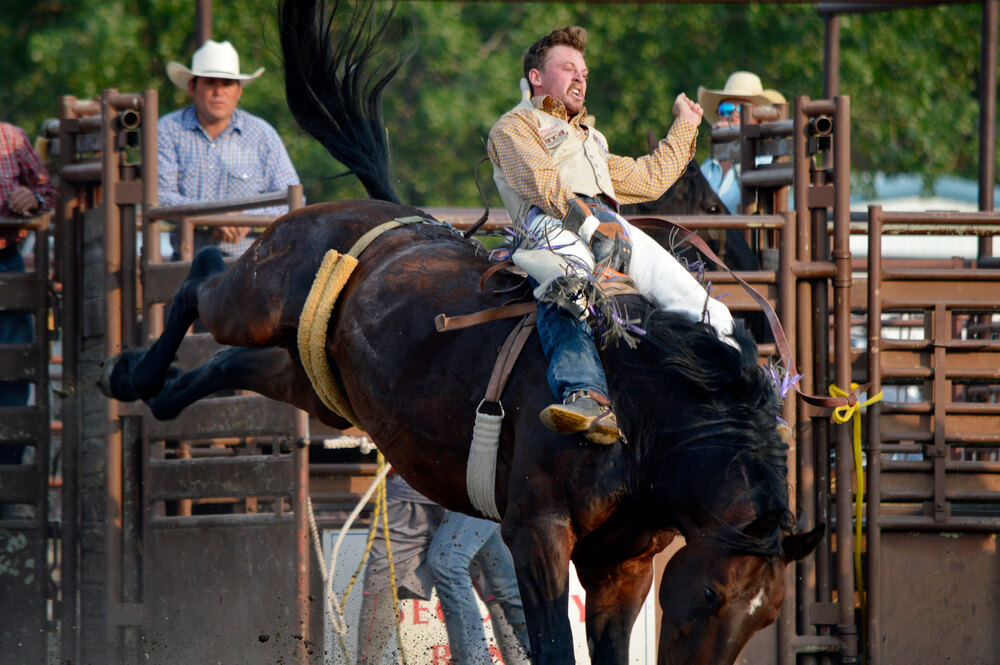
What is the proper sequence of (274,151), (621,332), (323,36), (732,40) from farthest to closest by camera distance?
(732,40), (274,151), (323,36), (621,332)

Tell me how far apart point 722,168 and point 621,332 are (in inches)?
167

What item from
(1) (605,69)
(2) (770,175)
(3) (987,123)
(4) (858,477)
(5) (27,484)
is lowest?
(5) (27,484)

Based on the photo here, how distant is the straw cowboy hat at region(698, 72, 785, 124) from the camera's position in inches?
318

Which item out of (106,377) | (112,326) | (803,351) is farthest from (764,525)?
(112,326)

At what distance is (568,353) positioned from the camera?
3.81 metres

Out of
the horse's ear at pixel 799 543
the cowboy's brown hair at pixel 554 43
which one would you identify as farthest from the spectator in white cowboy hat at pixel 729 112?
the horse's ear at pixel 799 543

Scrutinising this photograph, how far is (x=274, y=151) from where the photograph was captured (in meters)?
7.10

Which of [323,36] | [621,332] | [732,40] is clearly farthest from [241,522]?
[732,40]

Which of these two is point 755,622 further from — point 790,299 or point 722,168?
point 722,168

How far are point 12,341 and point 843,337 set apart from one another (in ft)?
13.3

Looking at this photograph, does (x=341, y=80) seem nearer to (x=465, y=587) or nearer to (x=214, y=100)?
(x=214, y=100)

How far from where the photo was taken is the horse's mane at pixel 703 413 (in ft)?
12.2

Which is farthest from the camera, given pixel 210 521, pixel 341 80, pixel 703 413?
pixel 210 521

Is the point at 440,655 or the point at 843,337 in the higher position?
the point at 843,337
